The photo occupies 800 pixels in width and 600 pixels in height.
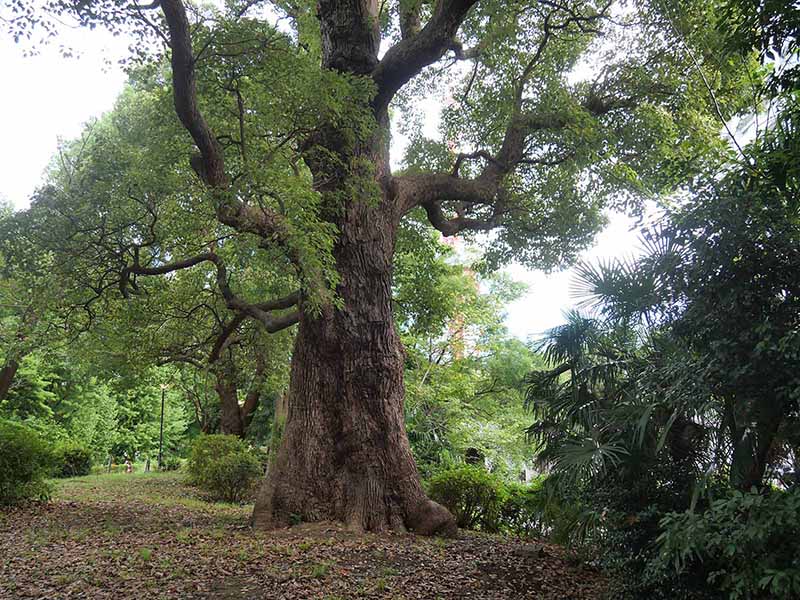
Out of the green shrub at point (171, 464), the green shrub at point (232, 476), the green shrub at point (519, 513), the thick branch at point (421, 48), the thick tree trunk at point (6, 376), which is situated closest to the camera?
the thick branch at point (421, 48)

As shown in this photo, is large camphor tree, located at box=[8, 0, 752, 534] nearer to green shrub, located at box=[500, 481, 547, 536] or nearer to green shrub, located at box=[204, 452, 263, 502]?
green shrub, located at box=[500, 481, 547, 536]

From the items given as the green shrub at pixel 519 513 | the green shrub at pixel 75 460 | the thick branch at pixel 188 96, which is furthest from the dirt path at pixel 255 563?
the green shrub at pixel 75 460

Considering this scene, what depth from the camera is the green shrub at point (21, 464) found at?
8625 millimetres

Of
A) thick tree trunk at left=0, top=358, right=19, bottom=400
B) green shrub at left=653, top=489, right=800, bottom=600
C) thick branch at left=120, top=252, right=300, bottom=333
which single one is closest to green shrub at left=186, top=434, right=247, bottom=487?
thick tree trunk at left=0, top=358, right=19, bottom=400

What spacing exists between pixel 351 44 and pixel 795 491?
7.08 meters

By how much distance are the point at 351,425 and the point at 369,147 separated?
3.84 meters

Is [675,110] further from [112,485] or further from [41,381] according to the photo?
[41,381]

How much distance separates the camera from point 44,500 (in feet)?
30.4

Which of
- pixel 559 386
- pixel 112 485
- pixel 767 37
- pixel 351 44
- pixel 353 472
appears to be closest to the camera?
pixel 767 37

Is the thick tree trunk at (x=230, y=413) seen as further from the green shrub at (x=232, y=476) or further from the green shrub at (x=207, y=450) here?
the green shrub at (x=232, y=476)

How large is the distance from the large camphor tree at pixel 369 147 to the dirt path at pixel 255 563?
74cm

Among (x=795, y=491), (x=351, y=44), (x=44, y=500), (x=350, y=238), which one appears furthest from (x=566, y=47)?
(x=44, y=500)

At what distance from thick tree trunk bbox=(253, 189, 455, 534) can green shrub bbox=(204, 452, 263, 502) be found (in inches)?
176

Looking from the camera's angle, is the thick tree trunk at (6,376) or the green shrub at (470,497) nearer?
the green shrub at (470,497)
